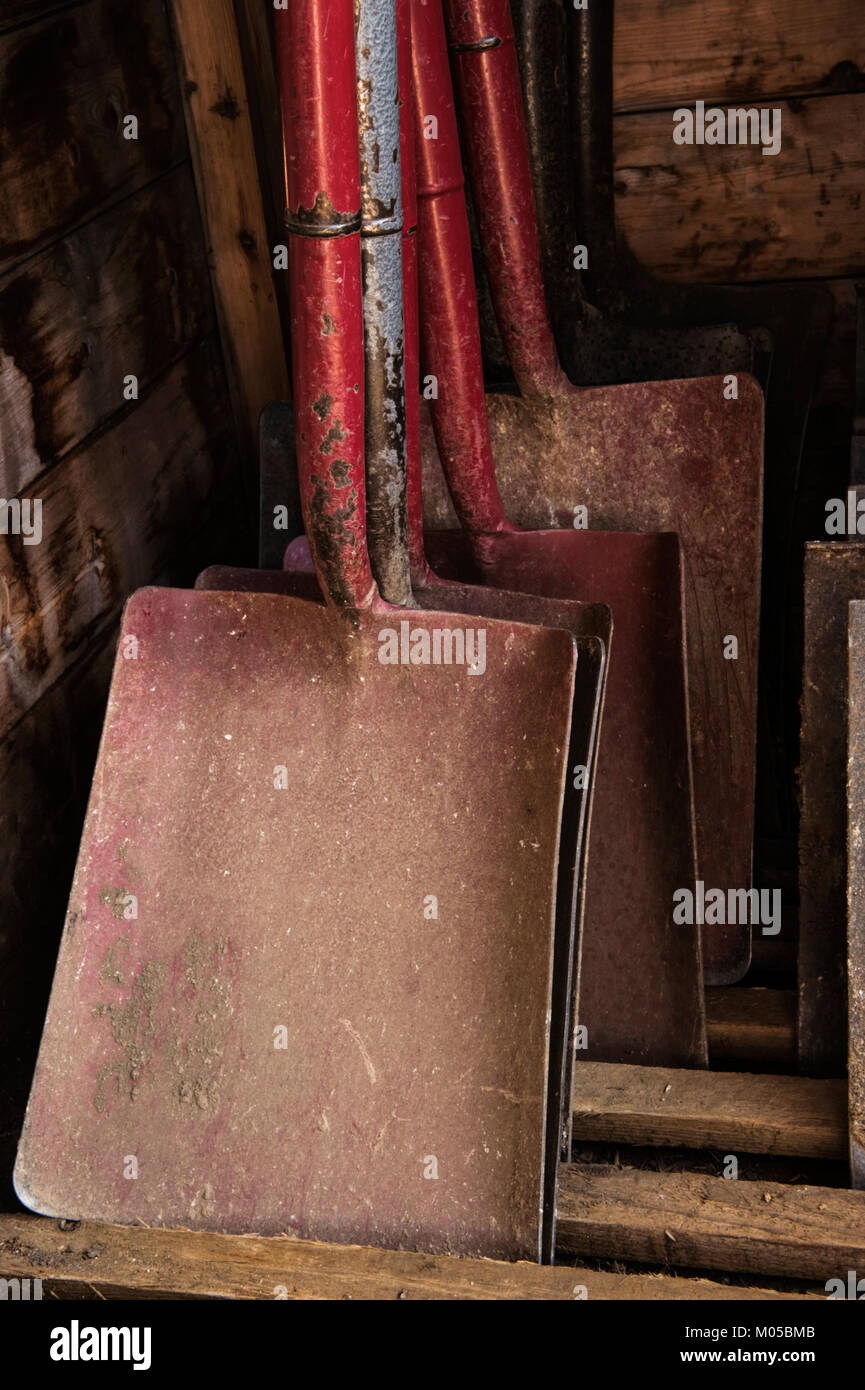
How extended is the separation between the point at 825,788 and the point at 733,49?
3.42 feet

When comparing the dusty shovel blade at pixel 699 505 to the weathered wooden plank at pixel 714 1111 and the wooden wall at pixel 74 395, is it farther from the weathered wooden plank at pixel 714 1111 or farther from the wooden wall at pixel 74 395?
the wooden wall at pixel 74 395

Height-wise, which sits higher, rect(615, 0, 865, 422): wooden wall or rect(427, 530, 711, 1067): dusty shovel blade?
rect(615, 0, 865, 422): wooden wall

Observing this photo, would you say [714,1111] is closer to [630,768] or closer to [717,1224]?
[717,1224]

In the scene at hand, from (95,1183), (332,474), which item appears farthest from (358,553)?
(95,1183)

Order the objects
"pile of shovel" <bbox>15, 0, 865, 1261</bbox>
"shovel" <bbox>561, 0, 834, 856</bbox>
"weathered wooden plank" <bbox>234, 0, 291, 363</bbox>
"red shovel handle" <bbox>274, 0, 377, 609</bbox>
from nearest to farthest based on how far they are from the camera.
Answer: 1. "red shovel handle" <bbox>274, 0, 377, 609</bbox>
2. "pile of shovel" <bbox>15, 0, 865, 1261</bbox>
3. "shovel" <bbox>561, 0, 834, 856</bbox>
4. "weathered wooden plank" <bbox>234, 0, 291, 363</bbox>

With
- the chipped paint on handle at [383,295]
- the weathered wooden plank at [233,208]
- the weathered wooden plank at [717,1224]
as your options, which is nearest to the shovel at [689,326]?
the weathered wooden plank at [233,208]

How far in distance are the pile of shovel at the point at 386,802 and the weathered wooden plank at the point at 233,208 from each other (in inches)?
19.1

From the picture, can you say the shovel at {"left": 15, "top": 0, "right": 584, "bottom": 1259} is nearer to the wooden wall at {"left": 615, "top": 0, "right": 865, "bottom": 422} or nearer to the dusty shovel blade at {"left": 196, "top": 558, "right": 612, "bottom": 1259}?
the dusty shovel blade at {"left": 196, "top": 558, "right": 612, "bottom": 1259}

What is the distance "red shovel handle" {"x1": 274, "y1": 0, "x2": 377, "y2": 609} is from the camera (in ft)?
3.52

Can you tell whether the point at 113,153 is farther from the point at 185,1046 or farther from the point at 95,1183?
the point at 95,1183

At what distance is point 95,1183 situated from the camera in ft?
4.20

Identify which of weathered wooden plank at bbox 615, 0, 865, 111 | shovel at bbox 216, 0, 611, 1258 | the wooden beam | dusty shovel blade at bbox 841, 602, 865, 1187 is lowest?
dusty shovel blade at bbox 841, 602, 865, 1187

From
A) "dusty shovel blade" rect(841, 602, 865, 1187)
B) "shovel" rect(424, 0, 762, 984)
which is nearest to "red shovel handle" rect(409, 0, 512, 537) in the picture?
"shovel" rect(424, 0, 762, 984)

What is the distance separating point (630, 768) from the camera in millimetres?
1522
